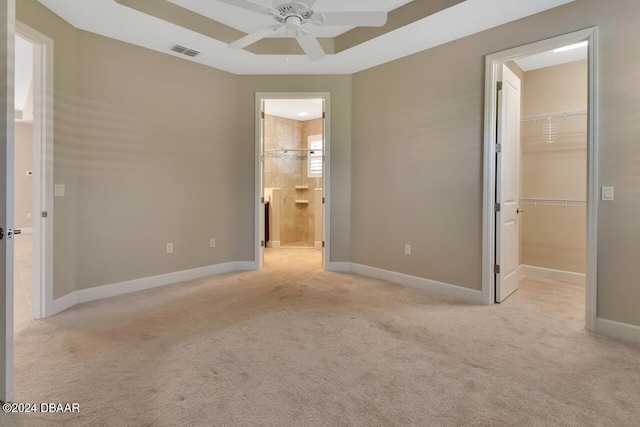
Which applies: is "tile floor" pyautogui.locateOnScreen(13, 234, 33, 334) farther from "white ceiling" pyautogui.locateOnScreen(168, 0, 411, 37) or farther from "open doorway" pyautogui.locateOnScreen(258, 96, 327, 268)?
"open doorway" pyautogui.locateOnScreen(258, 96, 327, 268)

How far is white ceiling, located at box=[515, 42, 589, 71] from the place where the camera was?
13.1 ft

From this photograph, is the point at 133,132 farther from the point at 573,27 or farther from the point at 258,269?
the point at 573,27

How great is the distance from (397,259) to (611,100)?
249 centimetres

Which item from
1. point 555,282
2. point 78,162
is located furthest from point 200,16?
point 555,282

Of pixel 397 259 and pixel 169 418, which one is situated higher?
pixel 397 259

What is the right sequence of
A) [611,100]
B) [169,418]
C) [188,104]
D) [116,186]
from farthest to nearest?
[188,104] → [116,186] → [611,100] → [169,418]

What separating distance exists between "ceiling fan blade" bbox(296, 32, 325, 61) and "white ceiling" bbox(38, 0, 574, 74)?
2.13ft

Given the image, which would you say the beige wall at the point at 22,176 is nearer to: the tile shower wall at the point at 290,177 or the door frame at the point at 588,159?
the tile shower wall at the point at 290,177

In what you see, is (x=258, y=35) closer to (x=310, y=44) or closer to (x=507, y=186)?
(x=310, y=44)

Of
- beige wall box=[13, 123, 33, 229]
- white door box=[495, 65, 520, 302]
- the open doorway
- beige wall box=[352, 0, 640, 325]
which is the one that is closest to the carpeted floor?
white door box=[495, 65, 520, 302]

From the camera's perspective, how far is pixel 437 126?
379cm

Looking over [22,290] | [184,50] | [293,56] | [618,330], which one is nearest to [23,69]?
[184,50]

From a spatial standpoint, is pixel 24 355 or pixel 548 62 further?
pixel 548 62

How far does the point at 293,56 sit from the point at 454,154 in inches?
84.9
